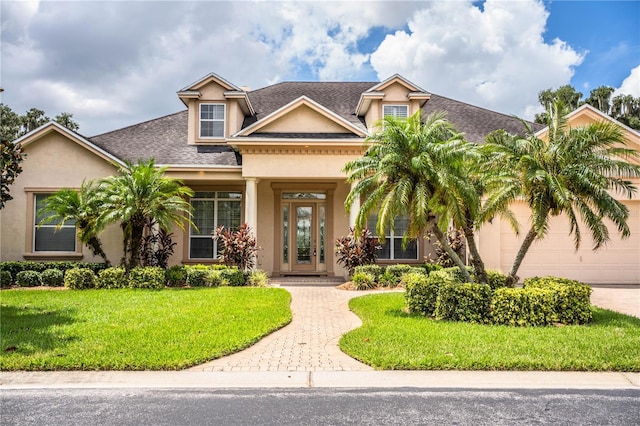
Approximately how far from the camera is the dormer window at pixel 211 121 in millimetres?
18500

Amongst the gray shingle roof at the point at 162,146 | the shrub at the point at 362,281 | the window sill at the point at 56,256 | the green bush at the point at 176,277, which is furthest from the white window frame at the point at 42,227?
the shrub at the point at 362,281

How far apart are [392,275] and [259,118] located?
913 centimetres

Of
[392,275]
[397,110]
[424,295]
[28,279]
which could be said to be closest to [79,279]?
[28,279]

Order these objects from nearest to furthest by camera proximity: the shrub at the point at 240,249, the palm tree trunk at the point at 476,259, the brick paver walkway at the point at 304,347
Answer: the brick paver walkway at the point at 304,347 → the palm tree trunk at the point at 476,259 → the shrub at the point at 240,249

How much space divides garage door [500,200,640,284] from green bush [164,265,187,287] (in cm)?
1085

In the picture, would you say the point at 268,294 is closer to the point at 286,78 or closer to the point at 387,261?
the point at 387,261

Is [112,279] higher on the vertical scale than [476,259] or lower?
lower

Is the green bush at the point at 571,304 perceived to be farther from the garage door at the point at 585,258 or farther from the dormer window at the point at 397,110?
the dormer window at the point at 397,110

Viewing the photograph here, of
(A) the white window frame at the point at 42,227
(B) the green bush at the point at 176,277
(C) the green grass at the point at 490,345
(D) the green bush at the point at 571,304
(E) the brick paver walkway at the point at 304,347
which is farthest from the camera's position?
(A) the white window frame at the point at 42,227

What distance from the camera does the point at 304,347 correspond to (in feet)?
24.9

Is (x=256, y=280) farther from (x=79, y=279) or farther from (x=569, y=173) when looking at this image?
(x=569, y=173)

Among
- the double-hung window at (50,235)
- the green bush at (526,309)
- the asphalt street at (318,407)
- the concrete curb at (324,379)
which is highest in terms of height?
the double-hung window at (50,235)

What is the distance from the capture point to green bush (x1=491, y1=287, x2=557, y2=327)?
881cm

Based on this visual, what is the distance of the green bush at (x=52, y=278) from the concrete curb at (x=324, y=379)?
374 inches
